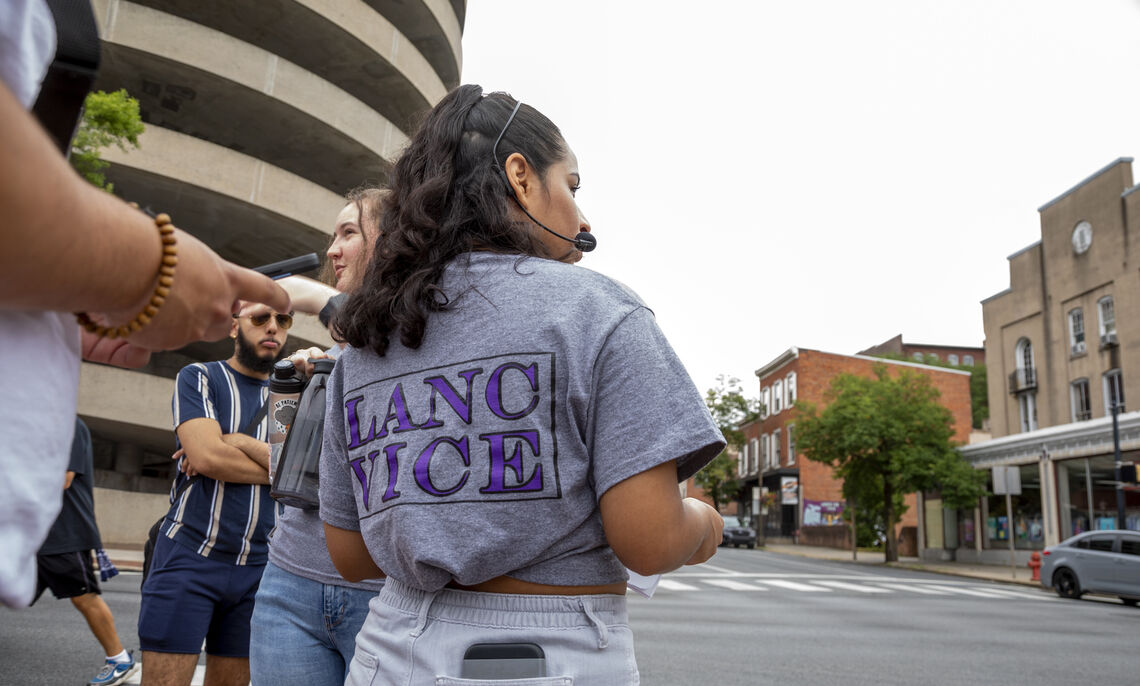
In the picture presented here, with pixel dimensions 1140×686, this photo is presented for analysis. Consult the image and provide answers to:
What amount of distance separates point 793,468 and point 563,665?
53.1 metres

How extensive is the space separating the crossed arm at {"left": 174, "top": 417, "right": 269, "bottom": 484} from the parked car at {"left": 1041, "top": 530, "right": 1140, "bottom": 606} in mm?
17636

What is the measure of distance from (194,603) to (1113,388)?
3450 cm

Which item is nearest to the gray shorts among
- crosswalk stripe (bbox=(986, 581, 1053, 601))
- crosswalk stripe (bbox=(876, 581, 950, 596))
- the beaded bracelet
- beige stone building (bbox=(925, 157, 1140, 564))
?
the beaded bracelet

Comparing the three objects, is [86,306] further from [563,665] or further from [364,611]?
[364,611]

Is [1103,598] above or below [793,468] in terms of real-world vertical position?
below

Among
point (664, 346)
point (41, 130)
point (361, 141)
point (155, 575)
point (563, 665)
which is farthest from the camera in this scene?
point (361, 141)

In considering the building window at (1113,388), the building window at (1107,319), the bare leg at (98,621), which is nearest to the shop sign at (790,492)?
the building window at (1113,388)

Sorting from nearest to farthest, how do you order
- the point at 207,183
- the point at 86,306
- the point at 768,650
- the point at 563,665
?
the point at 86,306, the point at 563,665, the point at 768,650, the point at 207,183

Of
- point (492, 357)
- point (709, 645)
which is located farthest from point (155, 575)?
point (709, 645)

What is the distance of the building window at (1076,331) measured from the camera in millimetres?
32344

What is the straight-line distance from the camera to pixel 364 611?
2404 millimetres

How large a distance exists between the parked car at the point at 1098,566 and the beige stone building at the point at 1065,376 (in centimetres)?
745

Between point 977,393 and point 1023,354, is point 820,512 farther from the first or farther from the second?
point 977,393

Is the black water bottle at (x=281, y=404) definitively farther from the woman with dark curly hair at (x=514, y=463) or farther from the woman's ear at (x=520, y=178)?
the woman's ear at (x=520, y=178)
